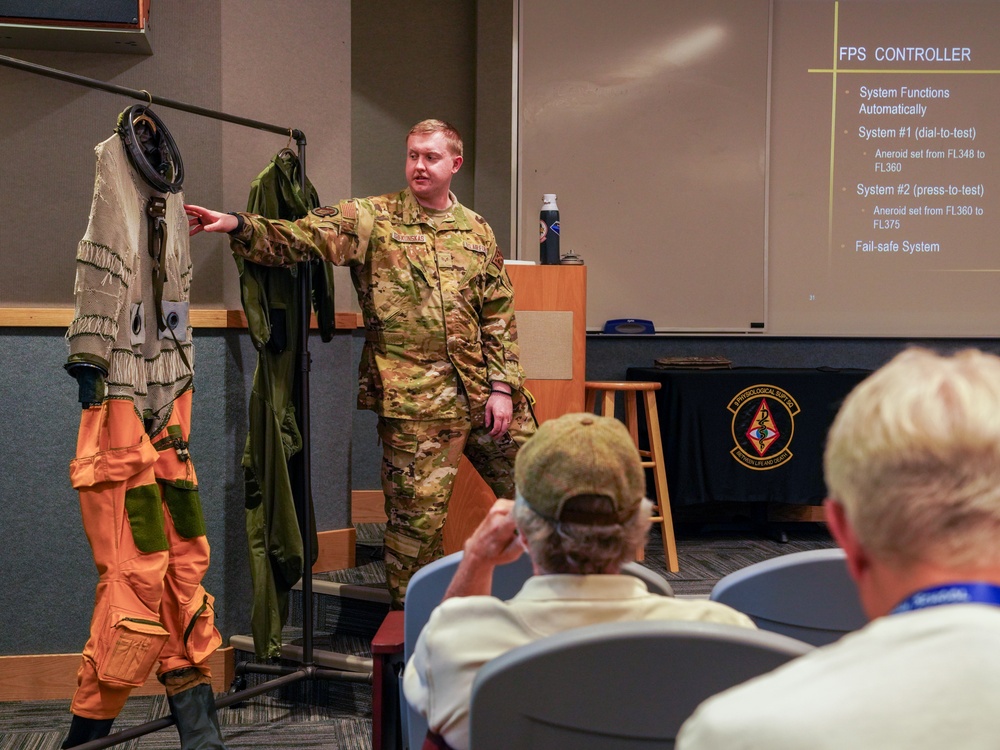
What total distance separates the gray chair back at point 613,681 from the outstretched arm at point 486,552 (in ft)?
1.07

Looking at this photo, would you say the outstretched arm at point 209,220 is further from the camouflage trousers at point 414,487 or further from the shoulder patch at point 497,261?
the shoulder patch at point 497,261

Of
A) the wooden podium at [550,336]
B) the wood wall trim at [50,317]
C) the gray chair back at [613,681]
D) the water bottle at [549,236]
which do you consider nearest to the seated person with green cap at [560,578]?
the gray chair back at [613,681]

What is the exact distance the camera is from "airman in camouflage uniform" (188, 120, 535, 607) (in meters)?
2.75

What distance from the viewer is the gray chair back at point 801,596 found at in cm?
123

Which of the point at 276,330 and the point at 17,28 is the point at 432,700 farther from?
the point at 17,28

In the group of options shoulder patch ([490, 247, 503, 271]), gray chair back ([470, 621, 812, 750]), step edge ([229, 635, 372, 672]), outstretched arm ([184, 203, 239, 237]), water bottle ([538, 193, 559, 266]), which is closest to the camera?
gray chair back ([470, 621, 812, 750])

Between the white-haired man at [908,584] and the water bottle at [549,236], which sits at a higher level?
the water bottle at [549,236]

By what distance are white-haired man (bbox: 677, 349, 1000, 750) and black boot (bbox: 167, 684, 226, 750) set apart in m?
1.87

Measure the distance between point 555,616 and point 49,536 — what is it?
2120 millimetres

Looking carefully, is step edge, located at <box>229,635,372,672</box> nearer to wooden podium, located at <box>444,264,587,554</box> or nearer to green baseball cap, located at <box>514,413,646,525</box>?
wooden podium, located at <box>444,264,587,554</box>

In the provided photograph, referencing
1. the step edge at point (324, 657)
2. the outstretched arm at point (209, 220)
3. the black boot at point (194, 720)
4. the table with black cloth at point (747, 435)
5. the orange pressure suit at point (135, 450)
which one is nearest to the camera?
the orange pressure suit at point (135, 450)

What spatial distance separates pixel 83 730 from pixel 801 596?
163cm

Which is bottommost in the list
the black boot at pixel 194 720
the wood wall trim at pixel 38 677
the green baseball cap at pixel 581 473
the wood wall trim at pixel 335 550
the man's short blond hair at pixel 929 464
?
the wood wall trim at pixel 38 677

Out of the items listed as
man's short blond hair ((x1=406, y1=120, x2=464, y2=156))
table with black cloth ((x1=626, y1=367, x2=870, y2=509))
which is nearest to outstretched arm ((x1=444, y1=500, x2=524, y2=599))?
man's short blond hair ((x1=406, y1=120, x2=464, y2=156))
